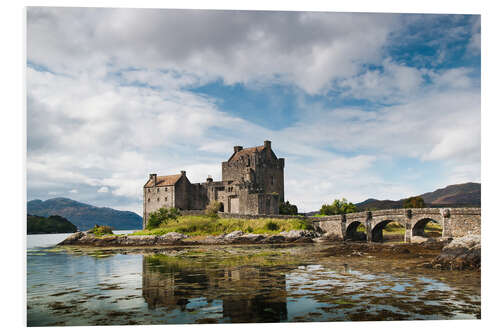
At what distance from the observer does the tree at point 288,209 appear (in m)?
44.7

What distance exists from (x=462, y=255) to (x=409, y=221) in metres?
15.3

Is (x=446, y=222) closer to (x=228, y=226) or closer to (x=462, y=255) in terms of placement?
(x=462, y=255)

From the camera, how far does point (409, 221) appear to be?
29.0m

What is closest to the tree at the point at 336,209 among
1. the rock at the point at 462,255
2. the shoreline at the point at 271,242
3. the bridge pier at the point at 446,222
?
the shoreline at the point at 271,242

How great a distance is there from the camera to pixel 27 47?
9.51 metres

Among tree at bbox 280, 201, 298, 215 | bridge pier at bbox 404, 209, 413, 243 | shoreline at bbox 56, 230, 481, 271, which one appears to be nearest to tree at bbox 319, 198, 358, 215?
tree at bbox 280, 201, 298, 215

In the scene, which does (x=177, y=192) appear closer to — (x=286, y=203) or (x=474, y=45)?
(x=286, y=203)

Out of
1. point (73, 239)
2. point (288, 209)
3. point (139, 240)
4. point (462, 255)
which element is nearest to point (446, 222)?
point (462, 255)

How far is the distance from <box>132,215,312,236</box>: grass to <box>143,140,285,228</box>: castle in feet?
19.2

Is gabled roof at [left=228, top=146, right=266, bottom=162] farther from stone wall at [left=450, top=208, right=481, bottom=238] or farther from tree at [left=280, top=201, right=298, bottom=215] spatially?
stone wall at [left=450, top=208, right=481, bottom=238]

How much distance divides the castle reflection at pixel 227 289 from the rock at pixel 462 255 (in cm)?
611

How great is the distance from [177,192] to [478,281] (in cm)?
3971

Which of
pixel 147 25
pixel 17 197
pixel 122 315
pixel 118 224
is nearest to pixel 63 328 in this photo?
pixel 122 315

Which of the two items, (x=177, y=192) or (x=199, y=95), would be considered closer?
(x=199, y=95)
